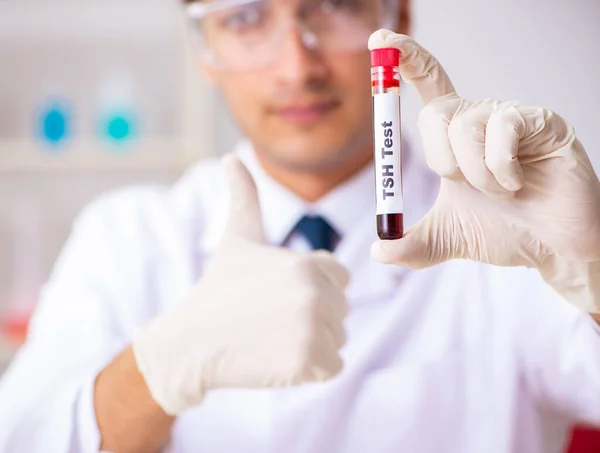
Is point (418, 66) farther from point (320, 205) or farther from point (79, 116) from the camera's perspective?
point (79, 116)

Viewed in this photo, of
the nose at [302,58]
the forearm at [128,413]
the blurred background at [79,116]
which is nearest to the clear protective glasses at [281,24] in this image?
the nose at [302,58]

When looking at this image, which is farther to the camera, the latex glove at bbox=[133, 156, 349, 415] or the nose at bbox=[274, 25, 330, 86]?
the nose at bbox=[274, 25, 330, 86]

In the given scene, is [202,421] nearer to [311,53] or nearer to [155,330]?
[155,330]

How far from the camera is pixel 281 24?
0.98 m

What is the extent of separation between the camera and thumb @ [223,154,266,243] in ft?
2.69

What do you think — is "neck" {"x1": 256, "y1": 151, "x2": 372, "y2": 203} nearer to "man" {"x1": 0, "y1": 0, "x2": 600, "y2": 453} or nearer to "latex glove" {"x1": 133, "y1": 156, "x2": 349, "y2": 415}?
"man" {"x1": 0, "y1": 0, "x2": 600, "y2": 453}

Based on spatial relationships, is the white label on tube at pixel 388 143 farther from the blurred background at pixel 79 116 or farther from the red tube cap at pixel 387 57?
the blurred background at pixel 79 116

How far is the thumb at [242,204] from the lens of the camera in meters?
0.82

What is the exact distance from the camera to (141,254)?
3.79 ft

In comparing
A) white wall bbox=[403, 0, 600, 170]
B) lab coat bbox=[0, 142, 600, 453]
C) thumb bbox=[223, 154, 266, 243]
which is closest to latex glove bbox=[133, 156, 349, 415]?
thumb bbox=[223, 154, 266, 243]

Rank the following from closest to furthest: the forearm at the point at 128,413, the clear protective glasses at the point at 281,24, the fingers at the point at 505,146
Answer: the fingers at the point at 505,146 → the forearm at the point at 128,413 → the clear protective glasses at the point at 281,24

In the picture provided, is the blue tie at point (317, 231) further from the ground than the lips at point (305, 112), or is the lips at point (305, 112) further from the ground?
the lips at point (305, 112)

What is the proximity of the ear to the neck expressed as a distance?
0.74ft

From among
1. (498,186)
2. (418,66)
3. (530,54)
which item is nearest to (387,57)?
(418,66)
